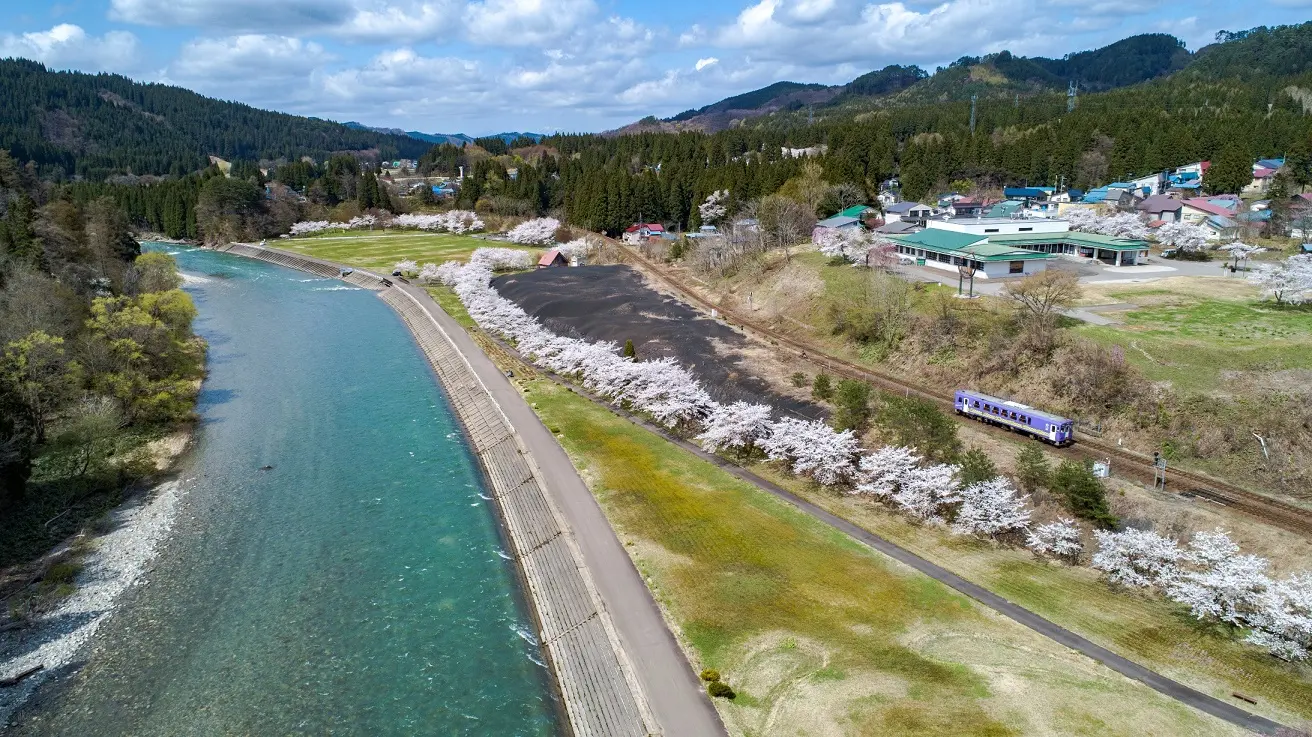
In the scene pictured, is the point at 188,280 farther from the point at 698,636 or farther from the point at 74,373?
the point at 698,636

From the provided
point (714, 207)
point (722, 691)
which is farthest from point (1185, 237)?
point (722, 691)

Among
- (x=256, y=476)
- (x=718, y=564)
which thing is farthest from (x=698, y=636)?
(x=256, y=476)

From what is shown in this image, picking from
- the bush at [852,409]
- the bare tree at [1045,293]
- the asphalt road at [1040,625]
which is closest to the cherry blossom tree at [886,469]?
the asphalt road at [1040,625]

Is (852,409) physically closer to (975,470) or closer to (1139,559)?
(975,470)

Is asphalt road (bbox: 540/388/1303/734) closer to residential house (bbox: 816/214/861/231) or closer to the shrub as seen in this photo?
the shrub

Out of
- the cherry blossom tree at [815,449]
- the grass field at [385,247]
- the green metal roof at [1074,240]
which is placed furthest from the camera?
the grass field at [385,247]

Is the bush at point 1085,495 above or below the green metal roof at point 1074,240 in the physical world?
below

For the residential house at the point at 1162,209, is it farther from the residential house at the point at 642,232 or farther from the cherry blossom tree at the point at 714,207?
the residential house at the point at 642,232
